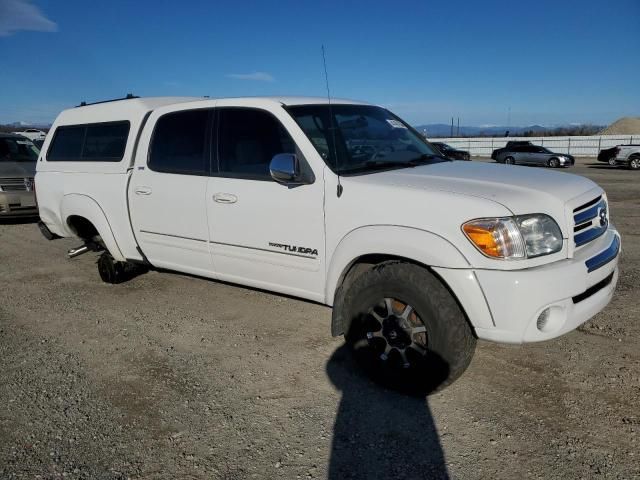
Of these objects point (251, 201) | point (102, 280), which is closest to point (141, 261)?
point (102, 280)

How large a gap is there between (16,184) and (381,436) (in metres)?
9.43

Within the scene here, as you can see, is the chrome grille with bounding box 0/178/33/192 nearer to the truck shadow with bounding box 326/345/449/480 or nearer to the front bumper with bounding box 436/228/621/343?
the truck shadow with bounding box 326/345/449/480

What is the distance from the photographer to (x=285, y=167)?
351 cm

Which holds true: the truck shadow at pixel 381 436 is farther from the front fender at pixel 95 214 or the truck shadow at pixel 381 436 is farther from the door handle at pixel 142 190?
the front fender at pixel 95 214

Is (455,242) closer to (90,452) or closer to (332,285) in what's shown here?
(332,285)

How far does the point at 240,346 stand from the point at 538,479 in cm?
242

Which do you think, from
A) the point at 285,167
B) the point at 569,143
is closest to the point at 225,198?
the point at 285,167

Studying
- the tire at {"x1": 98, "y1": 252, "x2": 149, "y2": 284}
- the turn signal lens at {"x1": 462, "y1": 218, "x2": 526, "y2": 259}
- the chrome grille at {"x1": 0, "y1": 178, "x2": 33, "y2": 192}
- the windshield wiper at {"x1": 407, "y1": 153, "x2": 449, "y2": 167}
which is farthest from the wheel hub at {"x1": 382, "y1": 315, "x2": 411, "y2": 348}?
the chrome grille at {"x1": 0, "y1": 178, "x2": 33, "y2": 192}

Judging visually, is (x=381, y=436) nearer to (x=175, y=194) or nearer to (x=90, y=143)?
(x=175, y=194)

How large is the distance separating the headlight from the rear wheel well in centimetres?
440

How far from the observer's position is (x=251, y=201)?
3945 millimetres

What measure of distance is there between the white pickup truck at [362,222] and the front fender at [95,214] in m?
0.02

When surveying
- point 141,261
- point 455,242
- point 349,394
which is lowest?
point 349,394

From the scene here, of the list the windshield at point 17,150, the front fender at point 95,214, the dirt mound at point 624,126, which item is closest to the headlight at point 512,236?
the front fender at point 95,214
